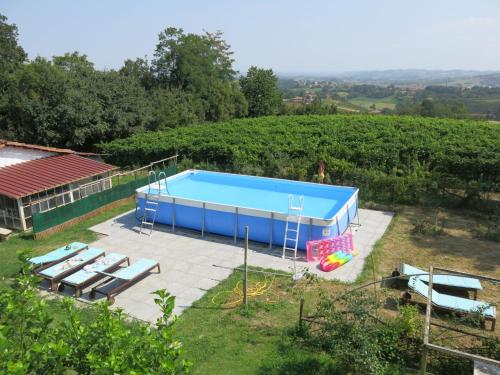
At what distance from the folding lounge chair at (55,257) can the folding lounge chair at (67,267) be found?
263 mm

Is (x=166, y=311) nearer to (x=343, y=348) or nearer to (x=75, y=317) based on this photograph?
(x=75, y=317)

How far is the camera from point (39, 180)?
16.7 m

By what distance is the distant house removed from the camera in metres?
15.8

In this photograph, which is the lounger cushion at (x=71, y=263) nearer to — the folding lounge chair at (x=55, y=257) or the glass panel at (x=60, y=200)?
the folding lounge chair at (x=55, y=257)

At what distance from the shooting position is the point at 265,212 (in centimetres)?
1388

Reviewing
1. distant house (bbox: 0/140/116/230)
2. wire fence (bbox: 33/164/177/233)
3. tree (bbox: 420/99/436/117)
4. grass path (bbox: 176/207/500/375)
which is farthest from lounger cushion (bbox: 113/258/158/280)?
tree (bbox: 420/99/436/117)

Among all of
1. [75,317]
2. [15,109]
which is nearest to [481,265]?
[75,317]

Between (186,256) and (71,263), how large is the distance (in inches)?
138

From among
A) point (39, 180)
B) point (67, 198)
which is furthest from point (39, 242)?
point (67, 198)

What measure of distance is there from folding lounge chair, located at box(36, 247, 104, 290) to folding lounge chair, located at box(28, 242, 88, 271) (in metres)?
0.26

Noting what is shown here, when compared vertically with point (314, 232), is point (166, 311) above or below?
above

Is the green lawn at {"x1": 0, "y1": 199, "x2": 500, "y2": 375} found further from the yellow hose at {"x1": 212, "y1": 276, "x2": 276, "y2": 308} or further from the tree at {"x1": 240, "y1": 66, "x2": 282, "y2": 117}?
the tree at {"x1": 240, "y1": 66, "x2": 282, "y2": 117}

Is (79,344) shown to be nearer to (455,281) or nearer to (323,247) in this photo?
(455,281)

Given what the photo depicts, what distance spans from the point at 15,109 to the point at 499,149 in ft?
103
